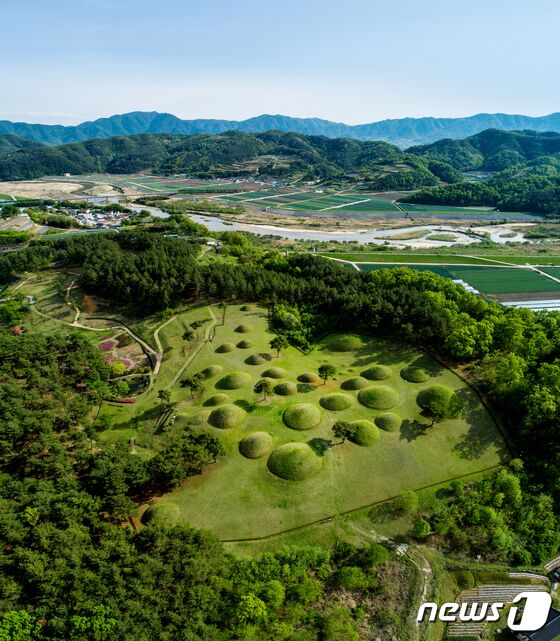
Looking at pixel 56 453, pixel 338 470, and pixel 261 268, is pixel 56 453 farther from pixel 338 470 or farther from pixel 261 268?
pixel 261 268

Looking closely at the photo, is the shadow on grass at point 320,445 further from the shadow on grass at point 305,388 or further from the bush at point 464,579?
the bush at point 464,579

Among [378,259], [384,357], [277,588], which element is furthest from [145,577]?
[378,259]

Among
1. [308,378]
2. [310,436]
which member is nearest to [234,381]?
[308,378]

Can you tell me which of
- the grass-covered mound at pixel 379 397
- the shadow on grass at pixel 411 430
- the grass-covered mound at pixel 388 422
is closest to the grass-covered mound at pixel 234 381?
the grass-covered mound at pixel 379 397

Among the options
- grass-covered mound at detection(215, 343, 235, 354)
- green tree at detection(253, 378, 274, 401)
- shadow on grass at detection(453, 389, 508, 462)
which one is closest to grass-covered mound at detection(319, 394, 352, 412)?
green tree at detection(253, 378, 274, 401)

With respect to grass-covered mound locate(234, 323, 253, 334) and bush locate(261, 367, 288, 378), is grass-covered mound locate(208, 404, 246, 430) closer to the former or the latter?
bush locate(261, 367, 288, 378)

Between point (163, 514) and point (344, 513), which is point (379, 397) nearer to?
point (344, 513)

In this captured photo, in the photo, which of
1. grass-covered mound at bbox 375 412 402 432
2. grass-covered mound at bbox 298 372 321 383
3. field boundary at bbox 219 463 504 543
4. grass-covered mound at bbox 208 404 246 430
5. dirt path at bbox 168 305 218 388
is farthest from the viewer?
dirt path at bbox 168 305 218 388
